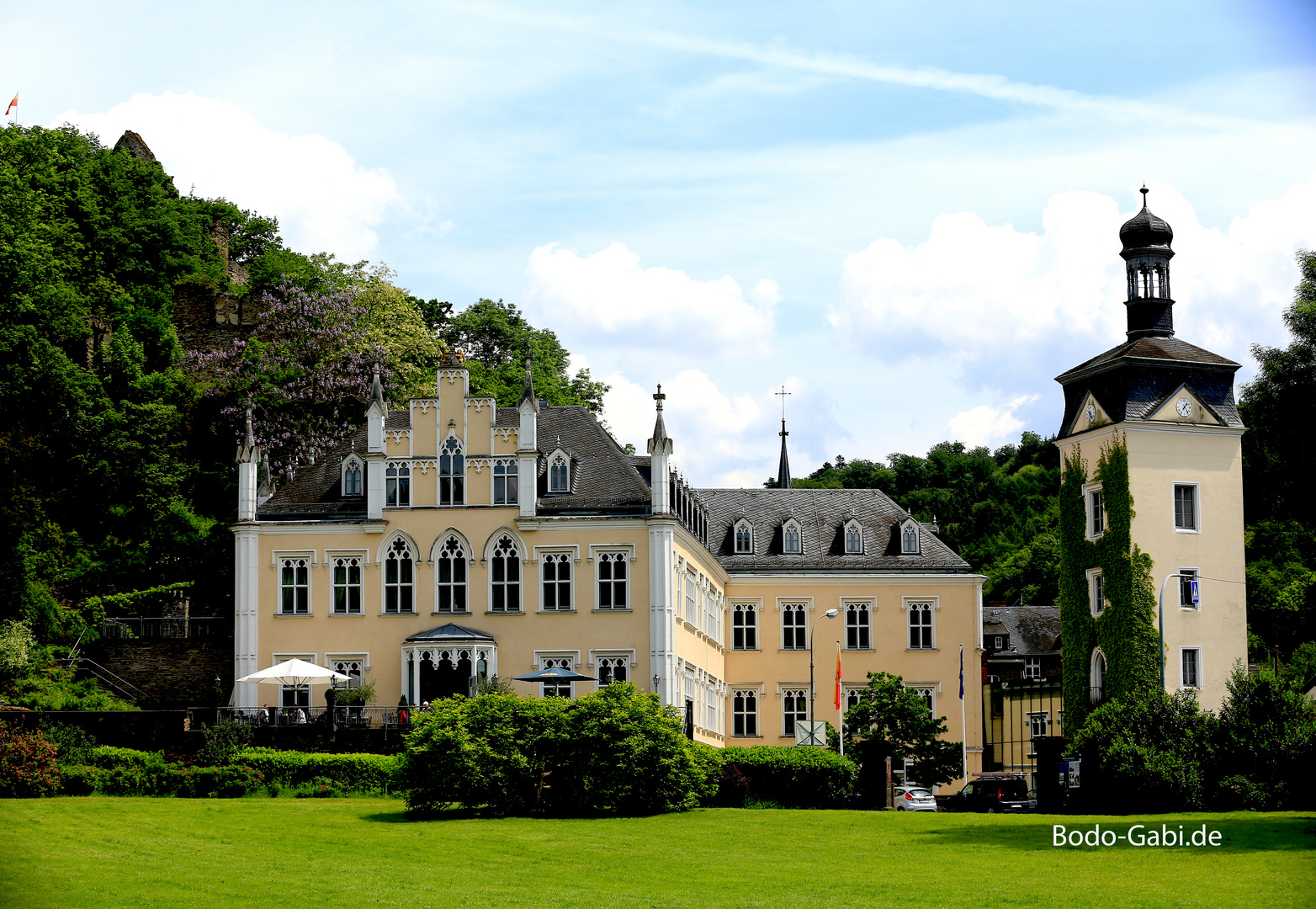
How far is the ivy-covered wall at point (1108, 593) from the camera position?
51750mm

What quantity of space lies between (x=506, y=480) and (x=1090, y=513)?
2014 cm

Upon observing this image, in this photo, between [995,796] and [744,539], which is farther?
[744,539]

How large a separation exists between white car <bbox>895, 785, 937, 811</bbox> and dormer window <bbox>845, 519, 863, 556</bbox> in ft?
66.9

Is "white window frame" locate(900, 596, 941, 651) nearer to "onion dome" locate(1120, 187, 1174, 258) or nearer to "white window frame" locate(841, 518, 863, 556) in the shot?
"white window frame" locate(841, 518, 863, 556)

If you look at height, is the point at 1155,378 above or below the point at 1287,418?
above

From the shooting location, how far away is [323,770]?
4097cm

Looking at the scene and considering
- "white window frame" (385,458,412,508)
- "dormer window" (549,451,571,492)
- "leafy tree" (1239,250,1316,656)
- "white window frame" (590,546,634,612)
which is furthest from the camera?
"dormer window" (549,451,571,492)

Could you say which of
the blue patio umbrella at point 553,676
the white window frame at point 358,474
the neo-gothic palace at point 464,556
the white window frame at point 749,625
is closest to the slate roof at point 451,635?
the neo-gothic palace at point 464,556

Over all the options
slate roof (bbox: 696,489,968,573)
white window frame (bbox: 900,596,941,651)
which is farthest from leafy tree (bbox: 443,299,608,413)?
white window frame (bbox: 900,596,941,651)

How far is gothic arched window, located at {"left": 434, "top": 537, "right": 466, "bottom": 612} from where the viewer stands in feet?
177

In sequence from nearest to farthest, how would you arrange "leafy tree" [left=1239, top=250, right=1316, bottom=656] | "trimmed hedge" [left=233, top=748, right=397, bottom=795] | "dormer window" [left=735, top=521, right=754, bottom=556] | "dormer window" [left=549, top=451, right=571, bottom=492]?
"trimmed hedge" [left=233, top=748, right=397, bottom=795]
"leafy tree" [left=1239, top=250, right=1316, bottom=656]
"dormer window" [left=549, top=451, right=571, bottom=492]
"dormer window" [left=735, top=521, right=754, bottom=556]

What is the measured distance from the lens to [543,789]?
36.8 meters

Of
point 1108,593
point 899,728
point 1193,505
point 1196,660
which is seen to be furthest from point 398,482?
point 1196,660

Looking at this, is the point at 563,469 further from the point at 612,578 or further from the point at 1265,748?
the point at 1265,748
